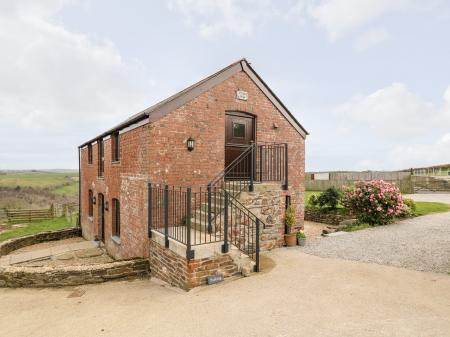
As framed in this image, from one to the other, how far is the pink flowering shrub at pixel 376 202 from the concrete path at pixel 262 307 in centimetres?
512

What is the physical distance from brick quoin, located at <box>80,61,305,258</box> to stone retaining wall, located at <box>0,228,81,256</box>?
16.4ft

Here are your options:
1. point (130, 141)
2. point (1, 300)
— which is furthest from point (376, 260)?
point (1, 300)

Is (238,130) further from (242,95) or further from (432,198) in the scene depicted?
(432,198)

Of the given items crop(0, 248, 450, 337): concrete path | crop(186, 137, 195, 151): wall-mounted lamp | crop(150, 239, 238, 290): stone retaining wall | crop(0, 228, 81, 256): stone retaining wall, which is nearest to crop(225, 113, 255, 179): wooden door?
crop(186, 137, 195, 151): wall-mounted lamp

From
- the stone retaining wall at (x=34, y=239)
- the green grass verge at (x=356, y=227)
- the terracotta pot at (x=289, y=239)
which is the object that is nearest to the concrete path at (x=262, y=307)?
the terracotta pot at (x=289, y=239)

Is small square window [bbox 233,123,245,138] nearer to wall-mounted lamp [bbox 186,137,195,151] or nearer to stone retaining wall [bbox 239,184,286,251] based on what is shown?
wall-mounted lamp [bbox 186,137,195,151]

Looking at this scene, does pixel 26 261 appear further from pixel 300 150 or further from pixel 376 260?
pixel 376 260

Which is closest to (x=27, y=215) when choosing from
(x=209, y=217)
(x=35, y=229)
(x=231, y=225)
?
(x=35, y=229)

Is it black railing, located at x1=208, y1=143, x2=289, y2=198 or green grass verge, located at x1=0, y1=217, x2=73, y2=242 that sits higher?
black railing, located at x1=208, y1=143, x2=289, y2=198

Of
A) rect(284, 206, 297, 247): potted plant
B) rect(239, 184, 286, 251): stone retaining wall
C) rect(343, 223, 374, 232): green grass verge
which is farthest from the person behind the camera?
rect(343, 223, 374, 232): green grass verge

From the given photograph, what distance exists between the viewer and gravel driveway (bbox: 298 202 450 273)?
680cm

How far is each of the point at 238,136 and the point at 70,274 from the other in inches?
251

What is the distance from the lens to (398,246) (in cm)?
811

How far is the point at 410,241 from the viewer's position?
8531 mm
